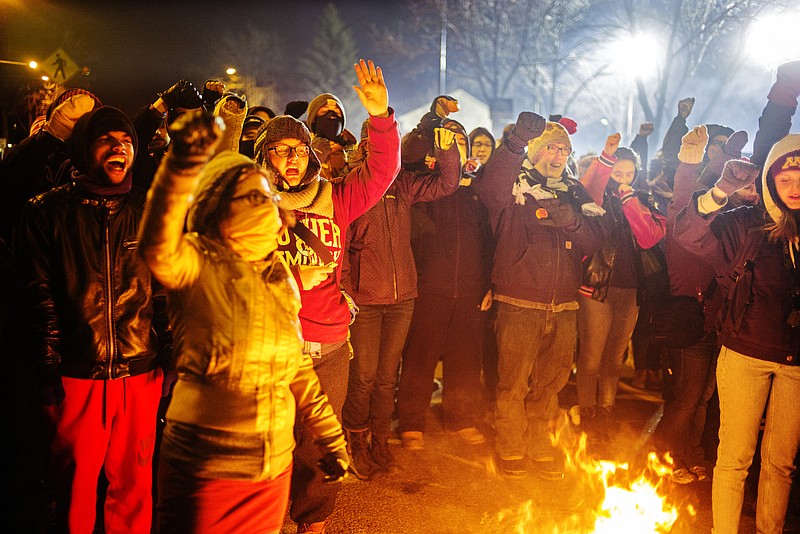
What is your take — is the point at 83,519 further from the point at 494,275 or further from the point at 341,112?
the point at 341,112

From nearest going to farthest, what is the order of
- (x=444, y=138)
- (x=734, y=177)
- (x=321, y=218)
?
(x=321, y=218) < (x=734, y=177) < (x=444, y=138)

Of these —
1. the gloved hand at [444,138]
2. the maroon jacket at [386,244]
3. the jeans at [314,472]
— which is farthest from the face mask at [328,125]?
the jeans at [314,472]

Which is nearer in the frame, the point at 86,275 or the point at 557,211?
the point at 86,275

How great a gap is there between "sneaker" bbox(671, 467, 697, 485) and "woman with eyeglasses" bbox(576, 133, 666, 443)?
0.80m

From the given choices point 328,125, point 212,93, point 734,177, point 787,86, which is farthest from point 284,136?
point 787,86

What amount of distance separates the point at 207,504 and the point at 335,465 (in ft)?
1.80

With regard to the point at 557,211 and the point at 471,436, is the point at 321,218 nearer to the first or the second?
the point at 557,211

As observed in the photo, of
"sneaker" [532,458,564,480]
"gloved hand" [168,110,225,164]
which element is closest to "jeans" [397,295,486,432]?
"sneaker" [532,458,564,480]

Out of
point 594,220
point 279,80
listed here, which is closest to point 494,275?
point 594,220

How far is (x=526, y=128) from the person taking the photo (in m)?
4.94

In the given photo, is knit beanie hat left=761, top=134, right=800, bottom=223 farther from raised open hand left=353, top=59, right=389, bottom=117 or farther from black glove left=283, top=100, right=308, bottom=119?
black glove left=283, top=100, right=308, bottom=119

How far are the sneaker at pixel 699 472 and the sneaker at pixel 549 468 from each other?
1171 millimetres

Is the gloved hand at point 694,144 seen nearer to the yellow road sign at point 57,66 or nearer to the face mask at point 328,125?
the face mask at point 328,125

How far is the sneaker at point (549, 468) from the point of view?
16.9 ft
